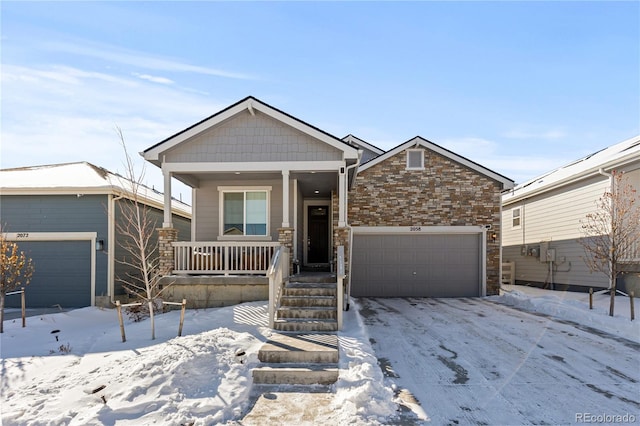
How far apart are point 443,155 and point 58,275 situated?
12.6m

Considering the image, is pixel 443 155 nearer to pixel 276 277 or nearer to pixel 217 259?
pixel 217 259

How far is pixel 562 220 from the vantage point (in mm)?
14695

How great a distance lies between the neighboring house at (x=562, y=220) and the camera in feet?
40.4

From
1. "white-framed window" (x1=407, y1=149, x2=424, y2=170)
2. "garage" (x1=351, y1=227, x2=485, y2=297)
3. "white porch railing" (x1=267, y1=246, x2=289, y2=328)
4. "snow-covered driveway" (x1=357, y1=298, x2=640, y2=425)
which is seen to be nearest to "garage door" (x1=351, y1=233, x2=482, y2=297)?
"garage" (x1=351, y1=227, x2=485, y2=297)

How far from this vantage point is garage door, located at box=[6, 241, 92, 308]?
12102 mm

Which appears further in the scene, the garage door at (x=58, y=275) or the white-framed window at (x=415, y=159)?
the white-framed window at (x=415, y=159)

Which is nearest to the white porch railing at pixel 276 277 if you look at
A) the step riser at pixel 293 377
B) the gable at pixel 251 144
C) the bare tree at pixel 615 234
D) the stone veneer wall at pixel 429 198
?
the step riser at pixel 293 377

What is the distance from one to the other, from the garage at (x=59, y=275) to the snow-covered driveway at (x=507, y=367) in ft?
27.2

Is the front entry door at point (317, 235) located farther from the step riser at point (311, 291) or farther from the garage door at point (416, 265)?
the step riser at point (311, 291)

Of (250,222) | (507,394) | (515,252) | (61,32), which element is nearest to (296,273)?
(250,222)

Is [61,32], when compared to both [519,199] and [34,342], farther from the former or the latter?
[519,199]

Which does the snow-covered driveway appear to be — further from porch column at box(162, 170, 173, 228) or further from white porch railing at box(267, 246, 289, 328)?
porch column at box(162, 170, 173, 228)

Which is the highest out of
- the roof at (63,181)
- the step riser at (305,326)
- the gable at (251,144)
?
the gable at (251,144)

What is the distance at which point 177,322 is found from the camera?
28.2ft
